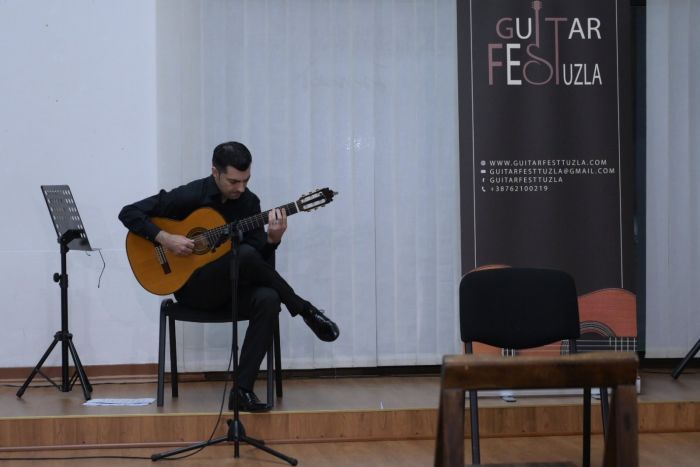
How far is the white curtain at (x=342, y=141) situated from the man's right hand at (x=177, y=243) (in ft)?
2.80

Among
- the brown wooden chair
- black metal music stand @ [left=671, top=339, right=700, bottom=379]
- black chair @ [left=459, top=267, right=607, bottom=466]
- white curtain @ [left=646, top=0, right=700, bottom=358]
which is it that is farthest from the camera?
white curtain @ [left=646, top=0, right=700, bottom=358]

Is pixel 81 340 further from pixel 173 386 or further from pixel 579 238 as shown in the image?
pixel 579 238

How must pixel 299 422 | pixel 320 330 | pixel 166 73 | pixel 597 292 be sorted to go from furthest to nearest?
pixel 166 73, pixel 597 292, pixel 320 330, pixel 299 422

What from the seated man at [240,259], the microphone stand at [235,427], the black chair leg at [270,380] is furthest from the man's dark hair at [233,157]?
the black chair leg at [270,380]

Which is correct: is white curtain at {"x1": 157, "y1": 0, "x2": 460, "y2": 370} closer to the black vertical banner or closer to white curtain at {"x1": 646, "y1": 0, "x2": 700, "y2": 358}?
the black vertical banner

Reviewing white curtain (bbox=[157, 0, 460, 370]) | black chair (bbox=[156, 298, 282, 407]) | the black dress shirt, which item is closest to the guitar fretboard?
the black dress shirt

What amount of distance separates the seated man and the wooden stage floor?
21 cm

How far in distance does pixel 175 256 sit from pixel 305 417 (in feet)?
3.07

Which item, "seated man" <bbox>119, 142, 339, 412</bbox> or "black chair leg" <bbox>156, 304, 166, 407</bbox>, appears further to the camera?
"black chair leg" <bbox>156, 304, 166, 407</bbox>

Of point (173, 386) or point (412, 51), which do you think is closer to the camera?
point (173, 386)

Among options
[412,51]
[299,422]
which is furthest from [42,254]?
[412,51]

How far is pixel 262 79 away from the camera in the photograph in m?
4.78

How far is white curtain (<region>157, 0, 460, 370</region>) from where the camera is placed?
4727 millimetres

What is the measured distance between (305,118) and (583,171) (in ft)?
5.01
